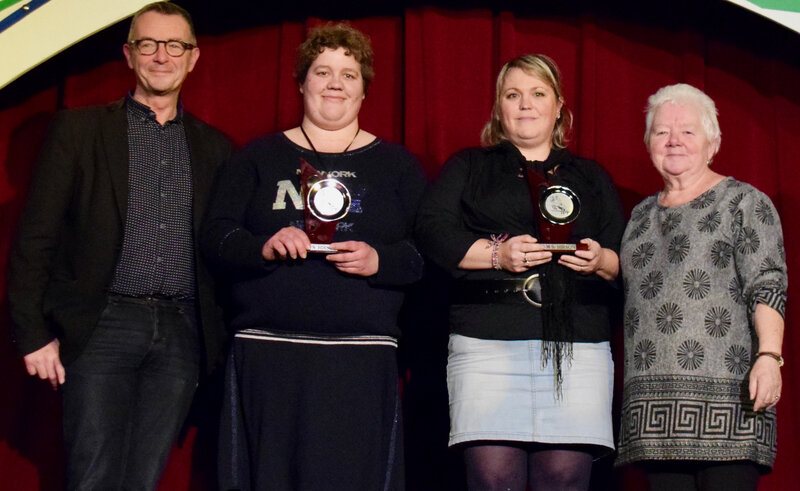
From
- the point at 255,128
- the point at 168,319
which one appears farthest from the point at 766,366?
the point at 255,128

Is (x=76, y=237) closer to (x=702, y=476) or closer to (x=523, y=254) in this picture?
(x=523, y=254)

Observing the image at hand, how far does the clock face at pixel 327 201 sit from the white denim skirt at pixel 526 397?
438mm

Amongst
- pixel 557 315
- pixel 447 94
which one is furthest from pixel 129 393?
pixel 447 94

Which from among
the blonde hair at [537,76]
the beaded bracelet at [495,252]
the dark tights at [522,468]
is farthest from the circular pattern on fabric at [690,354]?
the blonde hair at [537,76]

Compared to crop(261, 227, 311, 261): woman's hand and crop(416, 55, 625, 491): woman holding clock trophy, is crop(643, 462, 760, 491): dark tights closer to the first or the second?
crop(416, 55, 625, 491): woman holding clock trophy

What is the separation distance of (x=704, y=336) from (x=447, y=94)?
1.36 meters

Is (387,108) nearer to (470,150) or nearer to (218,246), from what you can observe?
(470,150)

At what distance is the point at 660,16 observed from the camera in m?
3.37

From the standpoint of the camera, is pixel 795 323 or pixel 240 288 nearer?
pixel 240 288

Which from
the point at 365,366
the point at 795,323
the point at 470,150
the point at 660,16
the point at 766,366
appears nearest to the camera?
the point at 766,366

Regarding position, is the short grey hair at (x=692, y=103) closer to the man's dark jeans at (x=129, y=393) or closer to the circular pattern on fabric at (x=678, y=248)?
the circular pattern on fabric at (x=678, y=248)

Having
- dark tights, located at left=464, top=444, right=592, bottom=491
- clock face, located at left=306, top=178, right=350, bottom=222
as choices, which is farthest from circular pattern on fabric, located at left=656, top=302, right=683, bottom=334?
clock face, located at left=306, top=178, right=350, bottom=222

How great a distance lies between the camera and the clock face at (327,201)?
2424mm

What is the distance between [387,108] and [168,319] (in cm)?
117
